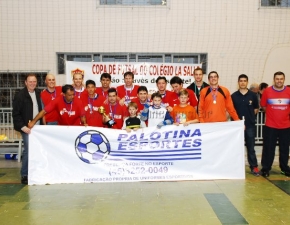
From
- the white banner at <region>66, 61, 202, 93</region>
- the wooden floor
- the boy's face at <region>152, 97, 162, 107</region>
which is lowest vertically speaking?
the wooden floor

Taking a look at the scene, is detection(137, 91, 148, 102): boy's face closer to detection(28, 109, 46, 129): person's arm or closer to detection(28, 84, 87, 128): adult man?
detection(28, 84, 87, 128): adult man

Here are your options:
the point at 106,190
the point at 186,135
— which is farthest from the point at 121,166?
the point at 186,135

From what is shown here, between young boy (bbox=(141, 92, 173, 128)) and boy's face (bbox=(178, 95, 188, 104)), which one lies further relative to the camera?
young boy (bbox=(141, 92, 173, 128))

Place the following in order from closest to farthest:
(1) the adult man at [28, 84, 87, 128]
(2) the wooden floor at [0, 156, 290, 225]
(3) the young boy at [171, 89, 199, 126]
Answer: (2) the wooden floor at [0, 156, 290, 225]
(1) the adult man at [28, 84, 87, 128]
(3) the young boy at [171, 89, 199, 126]

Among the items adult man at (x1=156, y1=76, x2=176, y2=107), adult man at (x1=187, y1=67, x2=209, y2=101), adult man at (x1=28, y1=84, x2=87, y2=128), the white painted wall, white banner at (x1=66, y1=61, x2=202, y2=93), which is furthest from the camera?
the white painted wall

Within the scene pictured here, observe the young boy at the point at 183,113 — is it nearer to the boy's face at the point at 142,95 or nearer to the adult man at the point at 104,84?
the boy's face at the point at 142,95

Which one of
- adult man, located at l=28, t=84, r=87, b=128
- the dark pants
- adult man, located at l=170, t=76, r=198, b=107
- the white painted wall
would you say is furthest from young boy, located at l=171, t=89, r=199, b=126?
the white painted wall

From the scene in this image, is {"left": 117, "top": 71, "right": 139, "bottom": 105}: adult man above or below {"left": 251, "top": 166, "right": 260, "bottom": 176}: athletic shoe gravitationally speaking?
above

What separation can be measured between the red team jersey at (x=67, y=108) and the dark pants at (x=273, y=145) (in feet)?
11.3

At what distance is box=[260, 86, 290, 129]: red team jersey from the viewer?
7.06 metres

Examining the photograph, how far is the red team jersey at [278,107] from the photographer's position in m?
7.06

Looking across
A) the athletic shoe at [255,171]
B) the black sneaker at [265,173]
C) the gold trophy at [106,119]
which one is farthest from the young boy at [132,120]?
the black sneaker at [265,173]

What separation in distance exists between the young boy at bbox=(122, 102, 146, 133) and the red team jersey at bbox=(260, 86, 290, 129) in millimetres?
2445

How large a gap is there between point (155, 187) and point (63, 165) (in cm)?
166
